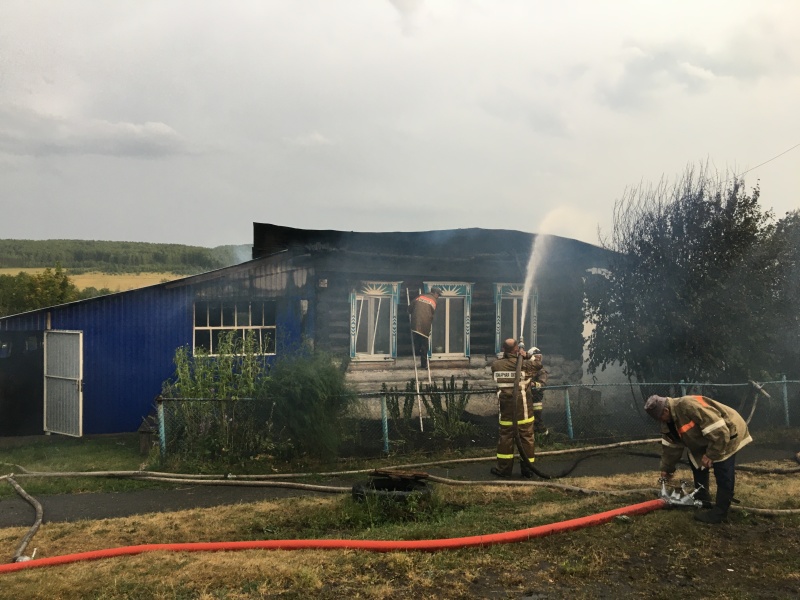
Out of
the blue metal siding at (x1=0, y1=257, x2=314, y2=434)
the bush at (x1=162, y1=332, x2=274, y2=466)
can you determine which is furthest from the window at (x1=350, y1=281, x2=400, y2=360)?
the bush at (x1=162, y1=332, x2=274, y2=466)

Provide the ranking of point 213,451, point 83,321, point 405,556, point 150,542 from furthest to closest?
1. point 83,321
2. point 213,451
3. point 150,542
4. point 405,556

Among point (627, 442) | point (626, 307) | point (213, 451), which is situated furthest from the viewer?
point (626, 307)

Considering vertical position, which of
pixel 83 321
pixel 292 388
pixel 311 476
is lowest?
pixel 311 476

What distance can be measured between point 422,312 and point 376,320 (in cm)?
101

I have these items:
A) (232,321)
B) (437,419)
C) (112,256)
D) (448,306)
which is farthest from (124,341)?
(112,256)

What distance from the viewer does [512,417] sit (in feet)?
28.6

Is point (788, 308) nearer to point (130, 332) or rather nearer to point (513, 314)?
point (513, 314)

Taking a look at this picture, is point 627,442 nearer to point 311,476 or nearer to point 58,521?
point 311,476

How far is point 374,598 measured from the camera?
4629mm

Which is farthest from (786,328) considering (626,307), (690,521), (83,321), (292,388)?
(83,321)

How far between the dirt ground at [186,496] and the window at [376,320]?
4578 millimetres

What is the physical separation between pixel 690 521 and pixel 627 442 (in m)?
4.33

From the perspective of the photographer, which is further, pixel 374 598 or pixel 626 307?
pixel 626 307

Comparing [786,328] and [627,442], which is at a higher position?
[786,328]
